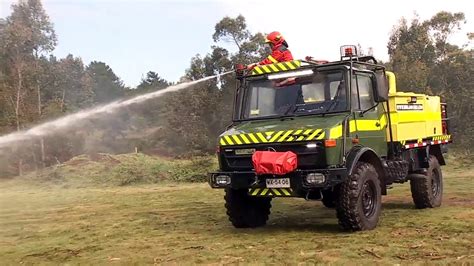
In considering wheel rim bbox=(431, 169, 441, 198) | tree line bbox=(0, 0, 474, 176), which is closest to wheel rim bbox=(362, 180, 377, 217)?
wheel rim bbox=(431, 169, 441, 198)

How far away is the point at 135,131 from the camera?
43.8 m

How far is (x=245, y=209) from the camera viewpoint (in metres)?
8.82

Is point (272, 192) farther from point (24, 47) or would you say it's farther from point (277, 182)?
point (24, 47)

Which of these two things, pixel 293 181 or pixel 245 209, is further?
pixel 245 209

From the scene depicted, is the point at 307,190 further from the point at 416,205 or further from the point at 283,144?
the point at 416,205

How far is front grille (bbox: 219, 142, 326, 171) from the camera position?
741cm

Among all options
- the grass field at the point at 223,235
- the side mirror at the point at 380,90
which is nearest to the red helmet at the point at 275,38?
the side mirror at the point at 380,90

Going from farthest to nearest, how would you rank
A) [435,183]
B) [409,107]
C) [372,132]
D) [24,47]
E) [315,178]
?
1. [24,47]
2. [435,183]
3. [409,107]
4. [372,132]
5. [315,178]

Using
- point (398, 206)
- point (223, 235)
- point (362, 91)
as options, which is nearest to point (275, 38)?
point (362, 91)

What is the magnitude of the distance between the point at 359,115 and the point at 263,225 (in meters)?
2.59

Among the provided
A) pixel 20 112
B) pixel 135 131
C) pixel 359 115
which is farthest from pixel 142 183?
pixel 135 131

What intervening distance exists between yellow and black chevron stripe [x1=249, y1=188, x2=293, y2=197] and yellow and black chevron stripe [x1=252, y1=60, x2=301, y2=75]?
2.12 meters

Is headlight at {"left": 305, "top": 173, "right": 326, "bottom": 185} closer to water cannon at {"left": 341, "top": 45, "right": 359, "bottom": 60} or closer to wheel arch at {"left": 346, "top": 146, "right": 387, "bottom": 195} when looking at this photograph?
wheel arch at {"left": 346, "top": 146, "right": 387, "bottom": 195}

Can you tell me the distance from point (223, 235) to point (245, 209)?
0.76 metres
